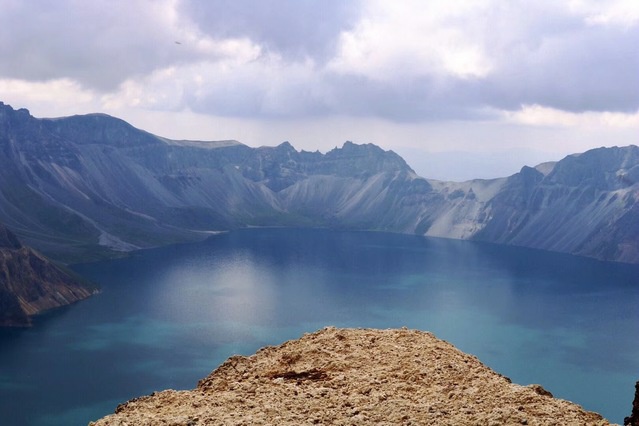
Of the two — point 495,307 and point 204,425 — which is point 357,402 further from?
point 495,307

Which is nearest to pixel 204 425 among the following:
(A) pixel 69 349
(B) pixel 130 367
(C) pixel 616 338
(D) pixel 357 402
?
(D) pixel 357 402

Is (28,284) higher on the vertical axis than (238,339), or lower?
higher

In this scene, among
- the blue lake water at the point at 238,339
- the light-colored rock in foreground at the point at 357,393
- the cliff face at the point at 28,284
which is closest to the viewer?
the light-colored rock in foreground at the point at 357,393

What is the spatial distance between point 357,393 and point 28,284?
178802 mm

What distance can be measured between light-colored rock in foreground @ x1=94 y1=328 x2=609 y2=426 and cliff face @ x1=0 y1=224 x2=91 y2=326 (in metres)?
152

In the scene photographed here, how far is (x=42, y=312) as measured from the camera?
173 m

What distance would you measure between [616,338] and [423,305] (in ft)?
161

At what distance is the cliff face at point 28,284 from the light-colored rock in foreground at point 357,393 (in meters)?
152

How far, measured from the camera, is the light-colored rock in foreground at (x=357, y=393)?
16.8 m

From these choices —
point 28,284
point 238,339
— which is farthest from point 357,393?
point 28,284

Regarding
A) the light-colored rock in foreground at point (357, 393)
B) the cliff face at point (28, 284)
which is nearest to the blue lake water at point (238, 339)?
the cliff face at point (28, 284)

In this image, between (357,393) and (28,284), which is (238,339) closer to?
(28,284)

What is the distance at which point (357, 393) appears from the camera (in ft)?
61.2

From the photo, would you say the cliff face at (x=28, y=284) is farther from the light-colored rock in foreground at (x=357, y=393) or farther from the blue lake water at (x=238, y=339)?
the light-colored rock in foreground at (x=357, y=393)
